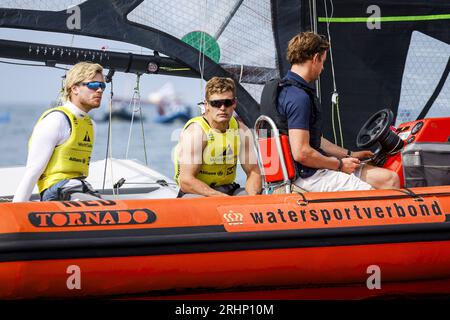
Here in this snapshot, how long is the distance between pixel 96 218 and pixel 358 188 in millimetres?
1259

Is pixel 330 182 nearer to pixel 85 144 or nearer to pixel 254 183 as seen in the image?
pixel 254 183

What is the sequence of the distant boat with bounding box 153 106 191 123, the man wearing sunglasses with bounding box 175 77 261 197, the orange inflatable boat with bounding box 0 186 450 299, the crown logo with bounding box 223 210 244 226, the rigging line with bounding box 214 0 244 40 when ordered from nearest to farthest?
the orange inflatable boat with bounding box 0 186 450 299 → the crown logo with bounding box 223 210 244 226 → the man wearing sunglasses with bounding box 175 77 261 197 → the rigging line with bounding box 214 0 244 40 → the distant boat with bounding box 153 106 191 123

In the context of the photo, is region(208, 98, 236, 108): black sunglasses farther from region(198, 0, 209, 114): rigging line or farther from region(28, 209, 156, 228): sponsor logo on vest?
region(198, 0, 209, 114): rigging line

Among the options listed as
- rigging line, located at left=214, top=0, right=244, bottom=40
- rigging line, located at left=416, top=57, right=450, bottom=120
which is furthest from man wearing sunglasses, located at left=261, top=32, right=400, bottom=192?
rigging line, located at left=416, top=57, right=450, bottom=120

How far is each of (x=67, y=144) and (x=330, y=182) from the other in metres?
1.23

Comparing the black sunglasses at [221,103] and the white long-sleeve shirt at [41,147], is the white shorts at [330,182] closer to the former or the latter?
the black sunglasses at [221,103]

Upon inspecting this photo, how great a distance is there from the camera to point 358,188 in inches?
188

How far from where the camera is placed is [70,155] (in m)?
4.74

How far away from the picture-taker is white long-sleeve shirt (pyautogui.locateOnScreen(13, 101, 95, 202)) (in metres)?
4.61

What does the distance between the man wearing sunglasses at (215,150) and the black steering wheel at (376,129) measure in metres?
0.58

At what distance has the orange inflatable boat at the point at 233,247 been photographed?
13.8 feet

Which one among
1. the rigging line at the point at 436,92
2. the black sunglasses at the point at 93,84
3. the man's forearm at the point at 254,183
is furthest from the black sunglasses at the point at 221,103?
the rigging line at the point at 436,92

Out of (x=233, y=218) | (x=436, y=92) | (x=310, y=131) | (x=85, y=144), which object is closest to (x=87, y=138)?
(x=85, y=144)

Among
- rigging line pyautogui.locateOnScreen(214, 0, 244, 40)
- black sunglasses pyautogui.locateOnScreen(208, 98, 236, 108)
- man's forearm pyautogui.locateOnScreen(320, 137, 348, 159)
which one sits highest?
rigging line pyautogui.locateOnScreen(214, 0, 244, 40)
